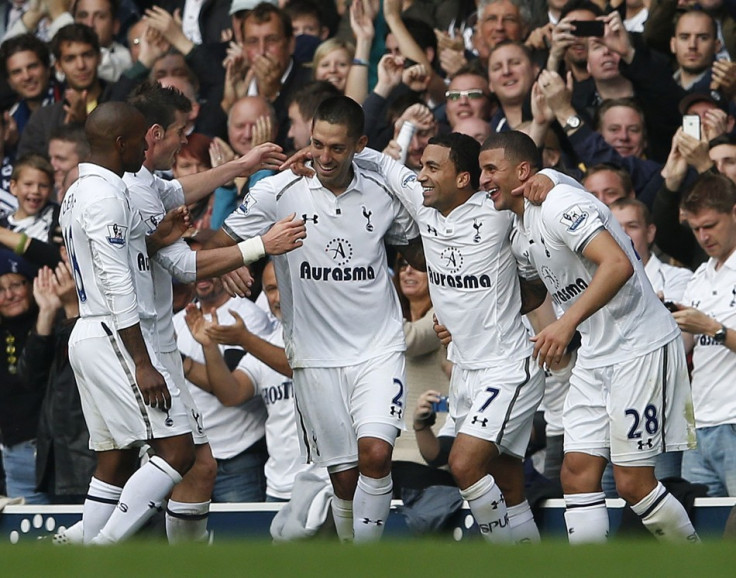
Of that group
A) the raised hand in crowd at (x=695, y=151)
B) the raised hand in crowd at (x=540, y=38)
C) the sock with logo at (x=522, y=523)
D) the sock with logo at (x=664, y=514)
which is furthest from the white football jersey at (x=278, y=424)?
the raised hand in crowd at (x=540, y=38)

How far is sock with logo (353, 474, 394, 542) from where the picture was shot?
884 cm

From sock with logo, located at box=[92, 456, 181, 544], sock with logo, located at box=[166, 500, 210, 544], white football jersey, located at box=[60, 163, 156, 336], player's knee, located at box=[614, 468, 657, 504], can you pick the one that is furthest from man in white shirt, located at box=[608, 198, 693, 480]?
sock with logo, located at box=[92, 456, 181, 544]

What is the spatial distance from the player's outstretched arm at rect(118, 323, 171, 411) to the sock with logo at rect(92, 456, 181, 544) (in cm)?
39

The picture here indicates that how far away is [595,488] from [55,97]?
8.52 meters

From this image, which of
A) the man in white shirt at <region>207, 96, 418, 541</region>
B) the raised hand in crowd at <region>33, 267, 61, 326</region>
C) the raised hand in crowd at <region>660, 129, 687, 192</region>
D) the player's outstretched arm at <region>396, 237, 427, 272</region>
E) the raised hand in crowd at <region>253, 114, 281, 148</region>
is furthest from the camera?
the raised hand in crowd at <region>253, 114, 281, 148</region>

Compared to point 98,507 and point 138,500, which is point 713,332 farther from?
point 98,507

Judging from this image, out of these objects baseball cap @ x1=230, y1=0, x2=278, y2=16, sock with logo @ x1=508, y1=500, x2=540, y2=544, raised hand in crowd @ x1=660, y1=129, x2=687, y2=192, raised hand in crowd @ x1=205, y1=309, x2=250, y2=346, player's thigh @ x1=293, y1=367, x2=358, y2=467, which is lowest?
sock with logo @ x1=508, y1=500, x2=540, y2=544

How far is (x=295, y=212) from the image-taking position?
9273mm

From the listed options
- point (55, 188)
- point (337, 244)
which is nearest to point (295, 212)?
point (337, 244)

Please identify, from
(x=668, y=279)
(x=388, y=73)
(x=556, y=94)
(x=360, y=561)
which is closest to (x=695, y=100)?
(x=556, y=94)

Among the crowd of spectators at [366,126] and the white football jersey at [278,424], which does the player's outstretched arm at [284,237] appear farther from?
the white football jersey at [278,424]

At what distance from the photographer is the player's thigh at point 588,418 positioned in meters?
8.66

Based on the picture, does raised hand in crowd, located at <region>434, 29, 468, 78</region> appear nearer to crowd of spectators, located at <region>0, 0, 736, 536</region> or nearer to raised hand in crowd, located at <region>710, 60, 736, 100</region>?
crowd of spectators, located at <region>0, 0, 736, 536</region>

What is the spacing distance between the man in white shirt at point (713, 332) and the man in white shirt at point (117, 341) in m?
3.33
